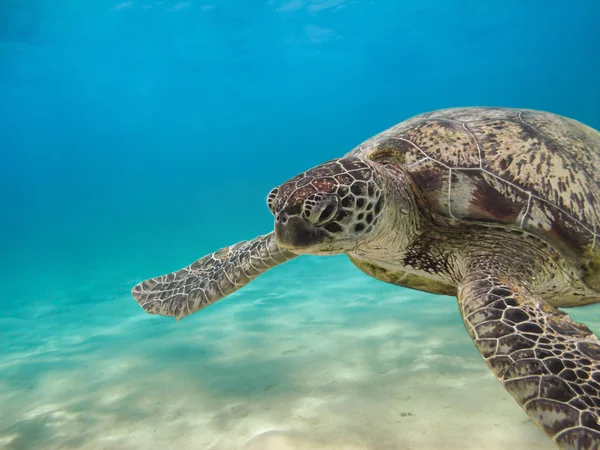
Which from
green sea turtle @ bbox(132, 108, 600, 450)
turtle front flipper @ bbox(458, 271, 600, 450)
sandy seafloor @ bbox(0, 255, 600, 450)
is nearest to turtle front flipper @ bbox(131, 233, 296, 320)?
sandy seafloor @ bbox(0, 255, 600, 450)

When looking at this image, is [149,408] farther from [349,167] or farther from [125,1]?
[125,1]

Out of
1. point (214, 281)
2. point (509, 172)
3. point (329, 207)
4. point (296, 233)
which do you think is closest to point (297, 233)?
point (296, 233)

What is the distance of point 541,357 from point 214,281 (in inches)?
120

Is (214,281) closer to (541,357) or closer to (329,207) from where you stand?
(329,207)

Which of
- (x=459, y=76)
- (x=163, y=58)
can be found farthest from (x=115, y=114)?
(x=459, y=76)

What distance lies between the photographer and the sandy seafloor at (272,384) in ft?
9.18

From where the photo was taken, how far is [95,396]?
13.2ft

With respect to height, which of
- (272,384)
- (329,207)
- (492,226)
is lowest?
(272,384)

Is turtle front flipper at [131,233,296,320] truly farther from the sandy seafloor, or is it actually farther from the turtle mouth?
the turtle mouth

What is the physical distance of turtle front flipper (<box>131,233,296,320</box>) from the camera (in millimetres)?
3826

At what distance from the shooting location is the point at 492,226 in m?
2.71

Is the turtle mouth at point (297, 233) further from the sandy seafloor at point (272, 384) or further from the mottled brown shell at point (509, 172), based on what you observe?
the sandy seafloor at point (272, 384)

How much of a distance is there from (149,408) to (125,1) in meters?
41.9

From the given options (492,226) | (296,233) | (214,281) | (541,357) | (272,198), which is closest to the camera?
(541,357)
